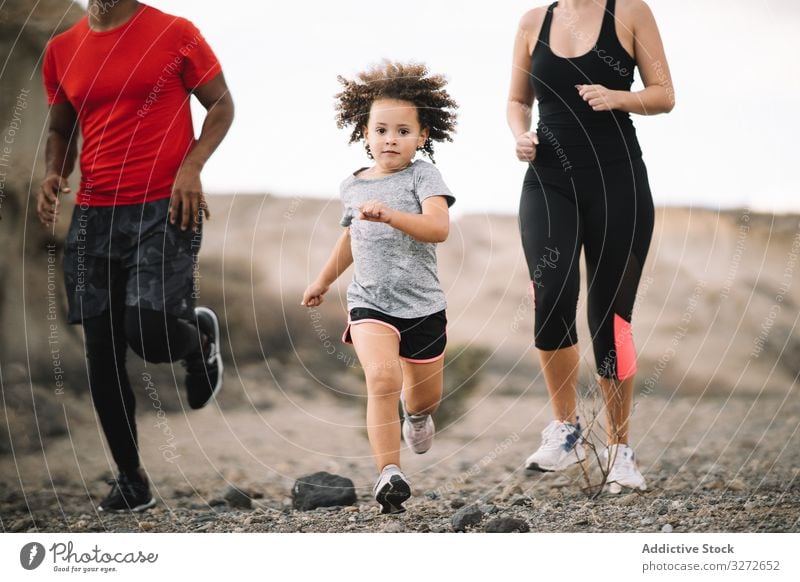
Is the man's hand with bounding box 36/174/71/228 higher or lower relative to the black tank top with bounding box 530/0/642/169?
lower

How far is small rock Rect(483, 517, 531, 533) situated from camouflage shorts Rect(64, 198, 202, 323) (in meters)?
1.50

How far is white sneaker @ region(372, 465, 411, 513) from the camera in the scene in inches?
172

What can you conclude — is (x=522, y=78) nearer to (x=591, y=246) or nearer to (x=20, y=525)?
(x=591, y=246)

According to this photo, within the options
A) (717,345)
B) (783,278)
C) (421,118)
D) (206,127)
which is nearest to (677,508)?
(717,345)

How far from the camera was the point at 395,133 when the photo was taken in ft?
14.8

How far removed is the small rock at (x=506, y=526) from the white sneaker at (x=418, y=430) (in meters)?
0.41

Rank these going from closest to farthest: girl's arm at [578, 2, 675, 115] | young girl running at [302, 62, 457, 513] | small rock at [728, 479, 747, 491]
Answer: young girl running at [302, 62, 457, 513]
girl's arm at [578, 2, 675, 115]
small rock at [728, 479, 747, 491]

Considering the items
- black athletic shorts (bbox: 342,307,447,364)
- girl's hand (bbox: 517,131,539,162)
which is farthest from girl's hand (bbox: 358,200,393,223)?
girl's hand (bbox: 517,131,539,162)

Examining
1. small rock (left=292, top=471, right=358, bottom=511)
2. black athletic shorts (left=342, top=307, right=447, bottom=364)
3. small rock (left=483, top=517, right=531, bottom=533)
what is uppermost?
black athletic shorts (left=342, top=307, right=447, bottom=364)

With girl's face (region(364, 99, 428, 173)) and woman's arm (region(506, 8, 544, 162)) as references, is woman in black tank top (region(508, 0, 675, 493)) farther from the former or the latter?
girl's face (region(364, 99, 428, 173))

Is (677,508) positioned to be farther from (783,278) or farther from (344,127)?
(344,127)

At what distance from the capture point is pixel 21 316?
15.9 ft

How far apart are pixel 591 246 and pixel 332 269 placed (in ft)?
3.44

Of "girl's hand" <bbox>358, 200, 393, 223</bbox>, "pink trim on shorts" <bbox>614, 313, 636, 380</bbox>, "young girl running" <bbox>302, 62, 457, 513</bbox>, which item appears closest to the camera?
"girl's hand" <bbox>358, 200, 393, 223</bbox>
